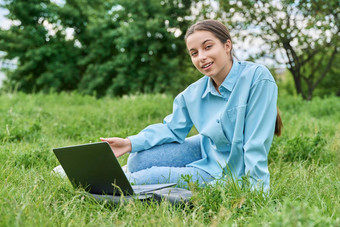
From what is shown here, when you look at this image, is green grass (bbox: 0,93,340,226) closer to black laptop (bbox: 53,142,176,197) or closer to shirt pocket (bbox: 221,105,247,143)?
black laptop (bbox: 53,142,176,197)

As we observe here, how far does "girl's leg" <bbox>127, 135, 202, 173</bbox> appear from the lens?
2939 mm

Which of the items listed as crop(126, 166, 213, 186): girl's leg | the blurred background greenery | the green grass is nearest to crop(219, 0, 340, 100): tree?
the blurred background greenery

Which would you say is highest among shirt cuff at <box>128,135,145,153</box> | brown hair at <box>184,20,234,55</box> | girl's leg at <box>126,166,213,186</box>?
brown hair at <box>184,20,234,55</box>

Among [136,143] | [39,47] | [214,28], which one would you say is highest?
[39,47]

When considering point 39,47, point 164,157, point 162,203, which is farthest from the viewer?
point 39,47

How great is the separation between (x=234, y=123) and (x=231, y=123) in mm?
21

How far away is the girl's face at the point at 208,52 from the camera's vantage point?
2.71 meters

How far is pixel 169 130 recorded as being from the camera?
→ 3.05 metres

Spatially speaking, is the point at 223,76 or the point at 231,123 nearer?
the point at 231,123

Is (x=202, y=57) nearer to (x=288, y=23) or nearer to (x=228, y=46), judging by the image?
(x=228, y=46)

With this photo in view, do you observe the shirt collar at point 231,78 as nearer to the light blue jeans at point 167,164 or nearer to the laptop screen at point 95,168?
the light blue jeans at point 167,164

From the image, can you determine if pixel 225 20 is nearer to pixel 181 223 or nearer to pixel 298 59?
pixel 298 59

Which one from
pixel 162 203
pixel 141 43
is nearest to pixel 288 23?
pixel 141 43

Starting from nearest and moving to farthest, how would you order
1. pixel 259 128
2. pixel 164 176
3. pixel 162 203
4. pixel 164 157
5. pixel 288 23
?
pixel 162 203 < pixel 259 128 < pixel 164 176 < pixel 164 157 < pixel 288 23
